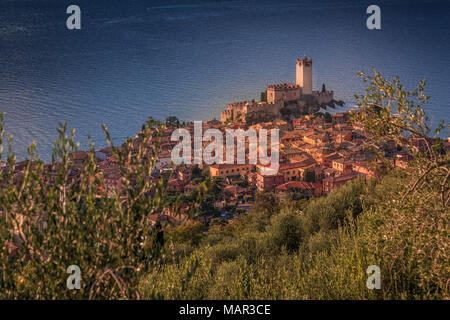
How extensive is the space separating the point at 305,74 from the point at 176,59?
10.8 meters

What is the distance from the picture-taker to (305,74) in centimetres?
3083

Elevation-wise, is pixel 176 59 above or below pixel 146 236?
above

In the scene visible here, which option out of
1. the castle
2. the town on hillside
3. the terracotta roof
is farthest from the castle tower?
the terracotta roof

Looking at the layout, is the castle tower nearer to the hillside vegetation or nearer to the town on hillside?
the town on hillside

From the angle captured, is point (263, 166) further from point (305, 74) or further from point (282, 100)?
point (305, 74)

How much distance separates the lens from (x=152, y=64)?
33969mm

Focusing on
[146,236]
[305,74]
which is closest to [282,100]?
[305,74]

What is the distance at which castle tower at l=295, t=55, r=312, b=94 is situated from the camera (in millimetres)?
30766

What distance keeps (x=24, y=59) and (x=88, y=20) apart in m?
21.1

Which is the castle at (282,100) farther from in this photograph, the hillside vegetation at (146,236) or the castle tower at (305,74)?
the hillside vegetation at (146,236)

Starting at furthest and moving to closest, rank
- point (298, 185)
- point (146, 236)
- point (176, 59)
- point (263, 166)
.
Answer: point (176, 59)
point (263, 166)
point (298, 185)
point (146, 236)

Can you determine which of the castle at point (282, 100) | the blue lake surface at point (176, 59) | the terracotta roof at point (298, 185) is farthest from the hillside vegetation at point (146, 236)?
the castle at point (282, 100)
